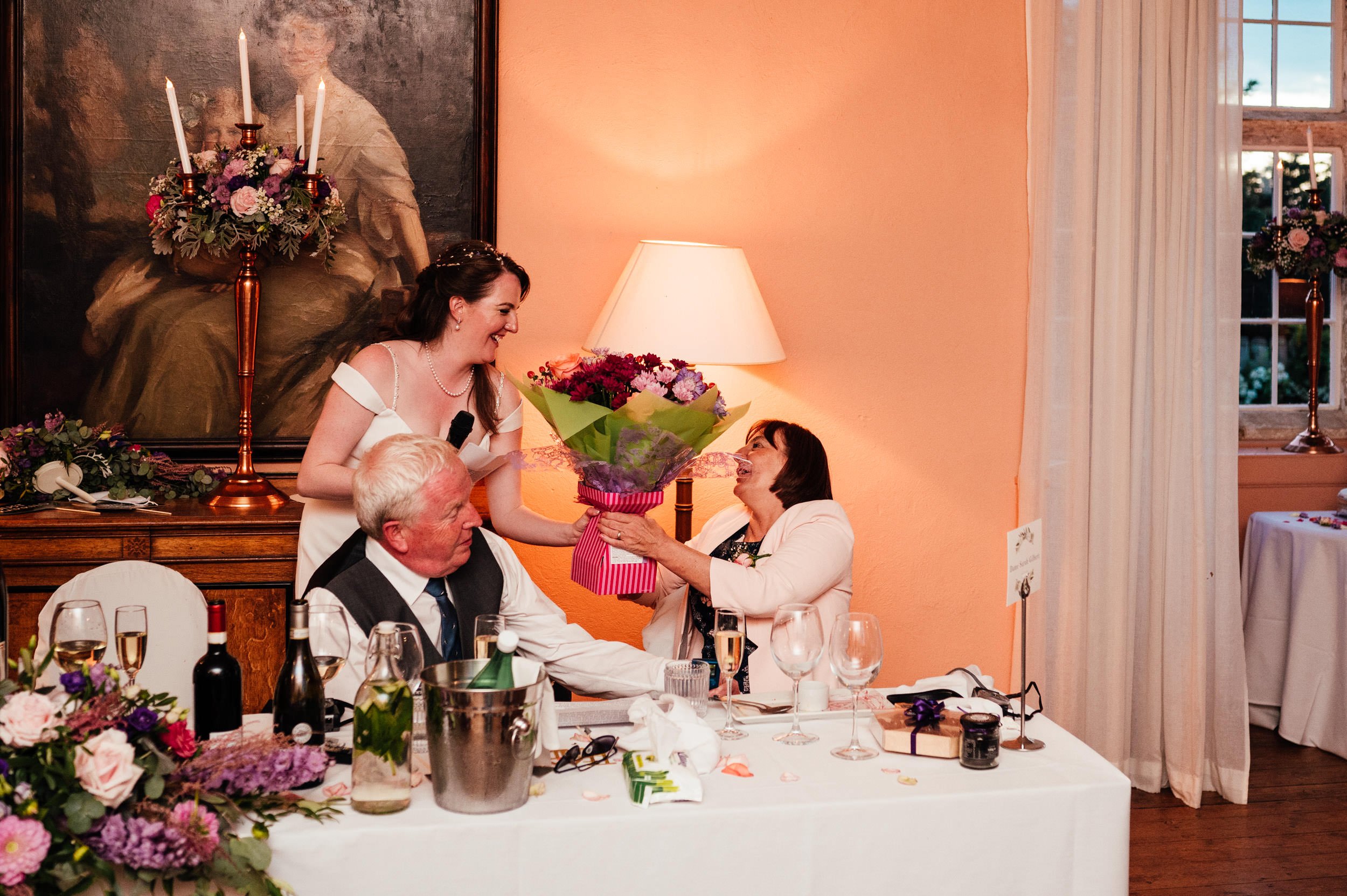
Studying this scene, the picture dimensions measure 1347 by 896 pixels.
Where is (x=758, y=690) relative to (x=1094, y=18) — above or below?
below

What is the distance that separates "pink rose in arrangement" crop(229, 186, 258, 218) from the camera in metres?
2.99

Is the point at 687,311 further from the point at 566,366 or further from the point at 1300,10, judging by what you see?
the point at 1300,10

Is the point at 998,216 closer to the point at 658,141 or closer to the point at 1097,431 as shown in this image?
the point at 1097,431

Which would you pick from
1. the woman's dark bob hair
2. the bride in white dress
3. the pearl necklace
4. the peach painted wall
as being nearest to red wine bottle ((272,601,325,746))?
the bride in white dress

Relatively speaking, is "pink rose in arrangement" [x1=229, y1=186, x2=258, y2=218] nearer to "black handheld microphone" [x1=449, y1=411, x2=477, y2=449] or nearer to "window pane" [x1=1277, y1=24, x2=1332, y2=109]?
"black handheld microphone" [x1=449, y1=411, x2=477, y2=449]

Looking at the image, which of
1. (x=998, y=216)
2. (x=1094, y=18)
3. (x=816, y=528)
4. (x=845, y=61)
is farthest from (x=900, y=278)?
(x=816, y=528)

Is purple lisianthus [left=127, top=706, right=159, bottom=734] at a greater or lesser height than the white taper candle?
lesser

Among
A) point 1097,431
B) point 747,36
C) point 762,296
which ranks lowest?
point 1097,431

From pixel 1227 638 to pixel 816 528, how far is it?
5.87ft

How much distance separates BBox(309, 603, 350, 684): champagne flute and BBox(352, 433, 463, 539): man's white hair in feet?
1.05

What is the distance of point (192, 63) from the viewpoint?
329 cm

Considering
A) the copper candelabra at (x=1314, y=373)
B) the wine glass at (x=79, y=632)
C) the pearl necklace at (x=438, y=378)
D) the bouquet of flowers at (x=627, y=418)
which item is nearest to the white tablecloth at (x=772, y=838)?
the wine glass at (x=79, y=632)

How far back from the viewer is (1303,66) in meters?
4.76

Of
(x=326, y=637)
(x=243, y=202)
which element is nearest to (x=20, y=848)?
(x=326, y=637)
